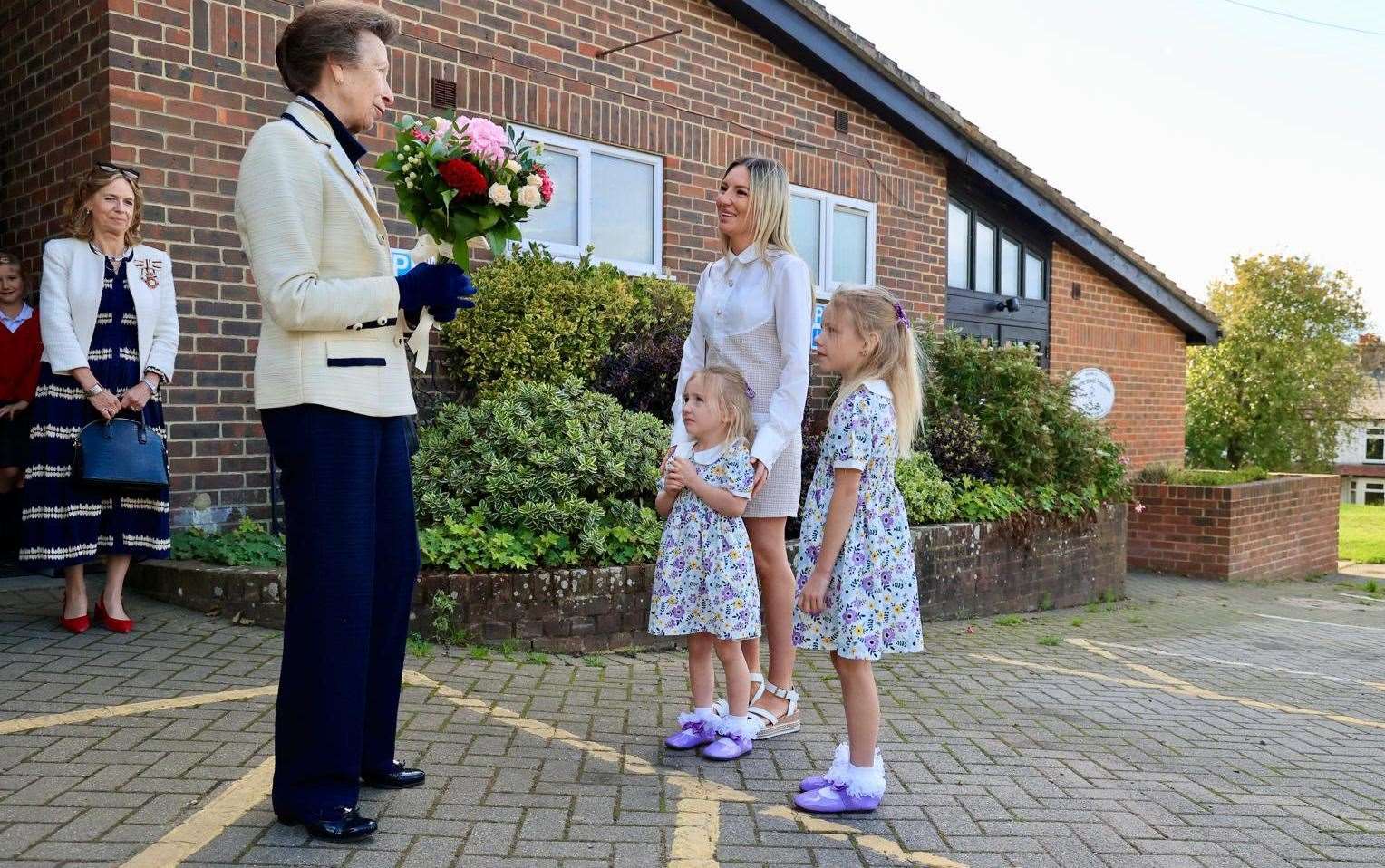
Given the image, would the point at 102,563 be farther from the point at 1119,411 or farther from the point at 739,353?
the point at 1119,411

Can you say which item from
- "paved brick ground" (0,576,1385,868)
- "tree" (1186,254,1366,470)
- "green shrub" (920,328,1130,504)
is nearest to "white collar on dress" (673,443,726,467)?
"paved brick ground" (0,576,1385,868)

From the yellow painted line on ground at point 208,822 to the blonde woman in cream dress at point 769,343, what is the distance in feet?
5.33

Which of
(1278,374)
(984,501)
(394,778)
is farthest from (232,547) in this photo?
(1278,374)

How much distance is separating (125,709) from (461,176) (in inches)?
97.4

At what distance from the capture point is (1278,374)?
3119 cm

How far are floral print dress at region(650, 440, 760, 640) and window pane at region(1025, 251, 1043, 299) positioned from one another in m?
10.6

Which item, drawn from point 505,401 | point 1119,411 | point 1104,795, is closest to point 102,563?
point 505,401

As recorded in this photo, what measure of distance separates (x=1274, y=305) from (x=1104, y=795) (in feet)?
108

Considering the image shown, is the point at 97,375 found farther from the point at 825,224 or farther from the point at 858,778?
the point at 825,224

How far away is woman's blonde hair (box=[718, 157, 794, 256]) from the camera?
405cm

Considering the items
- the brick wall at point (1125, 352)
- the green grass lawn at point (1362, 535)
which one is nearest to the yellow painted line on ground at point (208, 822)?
the brick wall at point (1125, 352)

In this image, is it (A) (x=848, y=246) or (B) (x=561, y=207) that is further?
(A) (x=848, y=246)

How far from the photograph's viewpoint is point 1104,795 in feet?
12.6

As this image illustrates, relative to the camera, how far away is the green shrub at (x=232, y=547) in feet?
18.6
